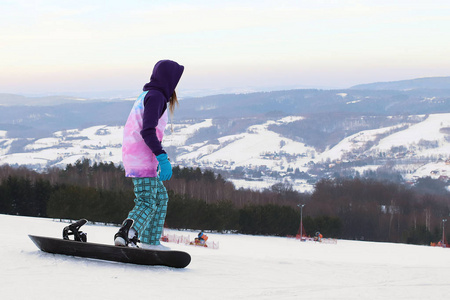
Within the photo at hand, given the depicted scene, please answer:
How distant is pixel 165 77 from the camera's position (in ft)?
23.6

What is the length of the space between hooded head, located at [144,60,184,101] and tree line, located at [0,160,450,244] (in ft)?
138

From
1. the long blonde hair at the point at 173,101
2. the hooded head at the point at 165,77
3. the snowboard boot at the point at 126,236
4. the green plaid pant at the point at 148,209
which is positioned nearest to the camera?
the snowboard boot at the point at 126,236

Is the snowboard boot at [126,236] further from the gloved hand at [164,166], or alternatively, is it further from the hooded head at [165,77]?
the hooded head at [165,77]

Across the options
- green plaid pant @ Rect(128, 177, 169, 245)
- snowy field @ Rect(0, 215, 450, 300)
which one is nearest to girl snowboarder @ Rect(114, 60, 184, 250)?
green plaid pant @ Rect(128, 177, 169, 245)

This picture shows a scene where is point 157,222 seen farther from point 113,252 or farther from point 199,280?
point 199,280

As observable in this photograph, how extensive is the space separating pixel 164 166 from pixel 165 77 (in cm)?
111

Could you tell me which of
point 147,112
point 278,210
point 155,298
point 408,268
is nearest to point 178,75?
point 147,112

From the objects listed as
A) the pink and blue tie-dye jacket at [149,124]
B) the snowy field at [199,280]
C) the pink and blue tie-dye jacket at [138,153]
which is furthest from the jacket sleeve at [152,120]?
the snowy field at [199,280]

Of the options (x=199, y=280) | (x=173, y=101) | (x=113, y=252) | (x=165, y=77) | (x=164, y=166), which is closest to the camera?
(x=199, y=280)

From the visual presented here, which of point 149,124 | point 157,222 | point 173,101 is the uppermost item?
point 173,101

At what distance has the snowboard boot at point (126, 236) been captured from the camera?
6.63 metres

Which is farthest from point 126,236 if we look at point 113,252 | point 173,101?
point 173,101

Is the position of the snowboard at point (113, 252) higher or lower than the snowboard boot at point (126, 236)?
lower

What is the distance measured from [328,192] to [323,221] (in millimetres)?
64042
